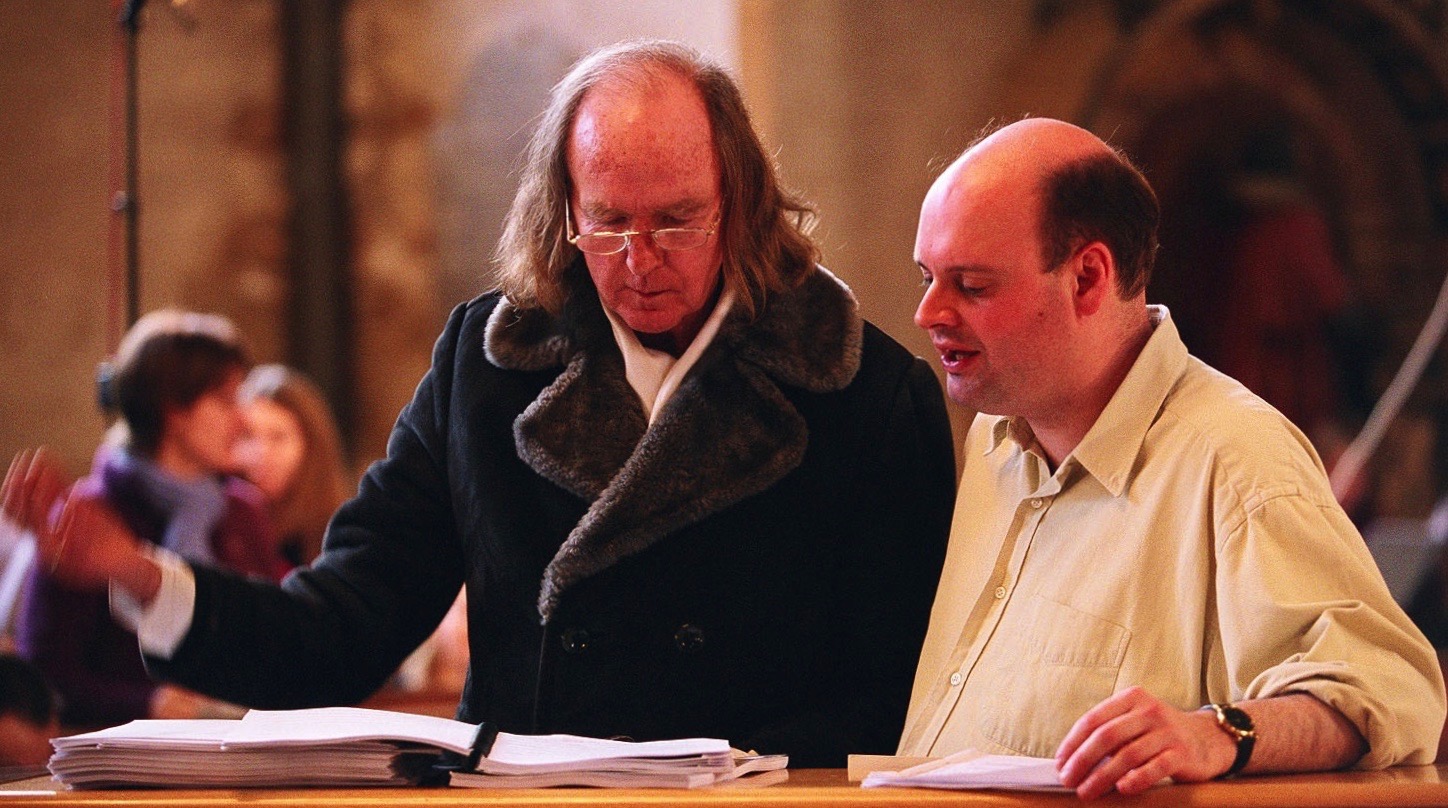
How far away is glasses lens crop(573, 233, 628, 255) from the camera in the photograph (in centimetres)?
263

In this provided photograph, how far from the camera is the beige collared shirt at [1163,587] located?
205 cm

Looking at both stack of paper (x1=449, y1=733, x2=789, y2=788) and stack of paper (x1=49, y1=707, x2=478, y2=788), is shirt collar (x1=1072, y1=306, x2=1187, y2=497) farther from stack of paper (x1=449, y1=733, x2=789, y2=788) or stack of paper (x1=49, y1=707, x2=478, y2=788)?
stack of paper (x1=49, y1=707, x2=478, y2=788)

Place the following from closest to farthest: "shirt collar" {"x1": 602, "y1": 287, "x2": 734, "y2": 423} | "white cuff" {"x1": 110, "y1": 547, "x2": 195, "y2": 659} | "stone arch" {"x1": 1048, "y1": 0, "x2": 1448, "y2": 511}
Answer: "white cuff" {"x1": 110, "y1": 547, "x2": 195, "y2": 659} < "shirt collar" {"x1": 602, "y1": 287, "x2": 734, "y2": 423} < "stone arch" {"x1": 1048, "y1": 0, "x2": 1448, "y2": 511}

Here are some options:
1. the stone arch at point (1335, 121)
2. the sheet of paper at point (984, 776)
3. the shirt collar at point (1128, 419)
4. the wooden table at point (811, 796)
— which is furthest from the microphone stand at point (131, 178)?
the stone arch at point (1335, 121)

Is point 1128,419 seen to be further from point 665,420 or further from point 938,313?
point 665,420

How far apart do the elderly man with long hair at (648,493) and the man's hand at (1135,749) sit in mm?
720

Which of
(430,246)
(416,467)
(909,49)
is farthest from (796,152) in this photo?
(416,467)

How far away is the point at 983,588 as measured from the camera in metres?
2.48

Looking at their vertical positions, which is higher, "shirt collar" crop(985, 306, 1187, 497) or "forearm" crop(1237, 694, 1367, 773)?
"shirt collar" crop(985, 306, 1187, 497)

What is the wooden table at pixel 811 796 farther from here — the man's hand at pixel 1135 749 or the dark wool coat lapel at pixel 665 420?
the dark wool coat lapel at pixel 665 420

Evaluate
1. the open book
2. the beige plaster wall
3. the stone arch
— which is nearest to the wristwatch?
the open book

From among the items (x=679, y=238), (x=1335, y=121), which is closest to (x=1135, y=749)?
(x=679, y=238)

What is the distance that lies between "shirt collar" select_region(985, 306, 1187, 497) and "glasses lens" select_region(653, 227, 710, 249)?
2.14ft

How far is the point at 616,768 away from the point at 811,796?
0.25m
